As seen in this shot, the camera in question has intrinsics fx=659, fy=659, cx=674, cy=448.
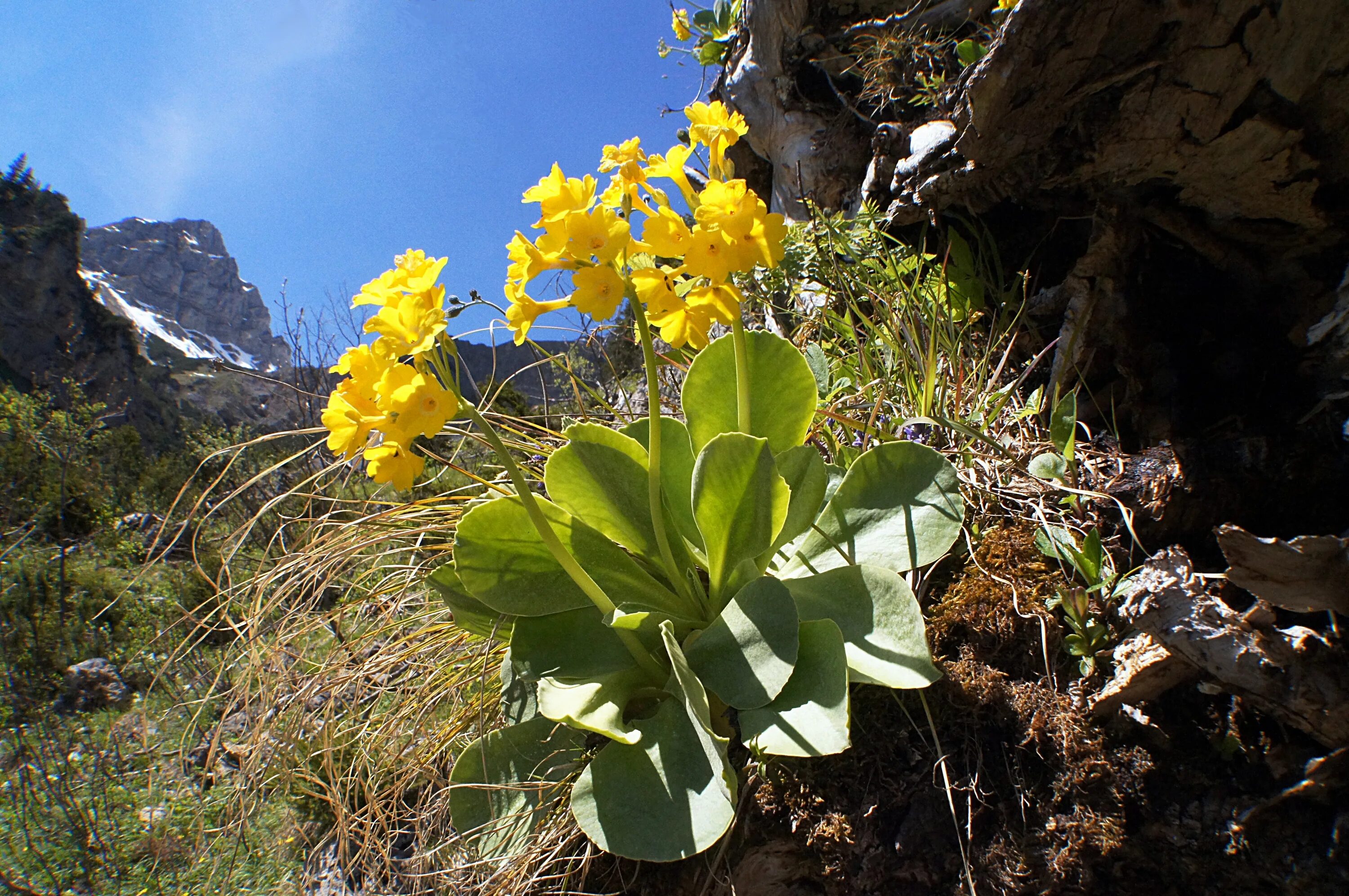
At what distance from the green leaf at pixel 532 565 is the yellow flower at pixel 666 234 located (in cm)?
53

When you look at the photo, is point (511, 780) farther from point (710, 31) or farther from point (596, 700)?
point (710, 31)

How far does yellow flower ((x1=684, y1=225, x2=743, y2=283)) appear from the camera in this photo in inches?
39.2

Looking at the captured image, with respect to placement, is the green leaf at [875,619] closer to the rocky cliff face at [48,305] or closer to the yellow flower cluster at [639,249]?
the yellow flower cluster at [639,249]

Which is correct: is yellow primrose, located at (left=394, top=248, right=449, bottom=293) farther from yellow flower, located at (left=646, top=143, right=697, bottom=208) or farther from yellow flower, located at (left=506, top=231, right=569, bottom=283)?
yellow flower, located at (left=646, top=143, right=697, bottom=208)

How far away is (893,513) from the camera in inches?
50.9

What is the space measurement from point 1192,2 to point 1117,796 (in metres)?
1.47

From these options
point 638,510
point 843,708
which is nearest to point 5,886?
point 638,510

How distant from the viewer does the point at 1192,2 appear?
128cm

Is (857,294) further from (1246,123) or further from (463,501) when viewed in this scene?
(463,501)

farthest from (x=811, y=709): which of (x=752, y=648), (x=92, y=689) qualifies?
(x=92, y=689)

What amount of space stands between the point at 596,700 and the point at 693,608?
0.30 meters

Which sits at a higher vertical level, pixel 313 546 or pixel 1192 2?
pixel 1192 2

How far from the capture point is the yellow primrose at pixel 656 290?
1019mm

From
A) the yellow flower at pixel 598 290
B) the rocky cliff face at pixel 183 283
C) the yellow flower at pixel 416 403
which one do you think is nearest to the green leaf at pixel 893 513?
the yellow flower at pixel 598 290
